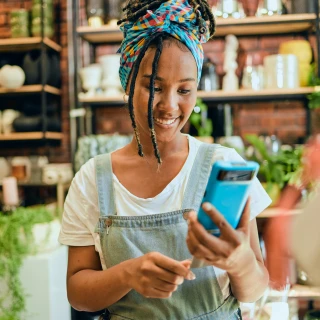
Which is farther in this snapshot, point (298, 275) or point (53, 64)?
point (53, 64)

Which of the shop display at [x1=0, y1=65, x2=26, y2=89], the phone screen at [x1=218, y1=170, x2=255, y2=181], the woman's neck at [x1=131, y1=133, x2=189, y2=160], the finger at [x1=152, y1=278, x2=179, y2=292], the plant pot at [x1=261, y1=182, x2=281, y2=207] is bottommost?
the plant pot at [x1=261, y1=182, x2=281, y2=207]

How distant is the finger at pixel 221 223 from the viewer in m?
0.63

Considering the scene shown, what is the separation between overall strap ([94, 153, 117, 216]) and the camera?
1014 mm

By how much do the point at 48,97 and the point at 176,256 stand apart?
8.73ft

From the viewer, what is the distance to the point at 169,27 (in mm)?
966

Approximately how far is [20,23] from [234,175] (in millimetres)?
2931

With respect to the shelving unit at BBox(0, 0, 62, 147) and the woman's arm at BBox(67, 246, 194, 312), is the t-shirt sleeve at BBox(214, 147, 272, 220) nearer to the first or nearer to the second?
the woman's arm at BBox(67, 246, 194, 312)

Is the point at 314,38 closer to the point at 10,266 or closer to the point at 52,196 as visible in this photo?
the point at 52,196

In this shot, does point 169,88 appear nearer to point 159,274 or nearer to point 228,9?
point 159,274

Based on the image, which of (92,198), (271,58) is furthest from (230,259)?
(271,58)

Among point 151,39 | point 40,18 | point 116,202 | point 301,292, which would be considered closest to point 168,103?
point 151,39

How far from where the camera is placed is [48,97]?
11.2 feet

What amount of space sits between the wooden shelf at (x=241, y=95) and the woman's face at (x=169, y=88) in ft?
6.42

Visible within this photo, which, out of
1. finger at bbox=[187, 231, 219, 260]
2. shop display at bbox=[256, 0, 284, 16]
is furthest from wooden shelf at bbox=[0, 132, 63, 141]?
finger at bbox=[187, 231, 219, 260]
